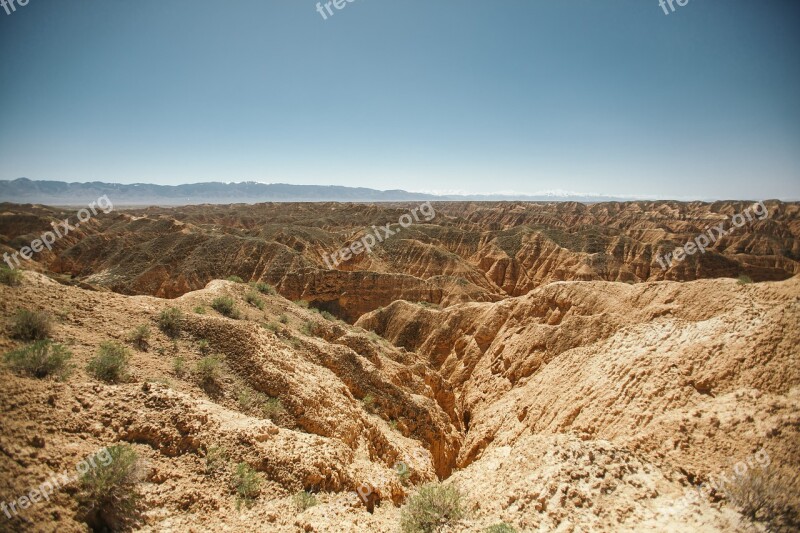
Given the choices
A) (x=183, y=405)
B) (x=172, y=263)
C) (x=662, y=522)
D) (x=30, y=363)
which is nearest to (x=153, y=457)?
(x=183, y=405)

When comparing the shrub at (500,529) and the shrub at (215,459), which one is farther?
the shrub at (215,459)

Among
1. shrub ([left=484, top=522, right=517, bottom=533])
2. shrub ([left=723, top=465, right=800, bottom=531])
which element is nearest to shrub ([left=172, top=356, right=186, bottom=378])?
shrub ([left=484, top=522, right=517, bottom=533])

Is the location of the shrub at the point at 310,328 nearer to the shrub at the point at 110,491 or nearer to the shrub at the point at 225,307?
the shrub at the point at 225,307

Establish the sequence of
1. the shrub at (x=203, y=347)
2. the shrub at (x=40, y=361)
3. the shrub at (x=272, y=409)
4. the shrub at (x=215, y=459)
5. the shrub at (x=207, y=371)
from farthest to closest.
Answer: the shrub at (x=203, y=347) → the shrub at (x=272, y=409) → the shrub at (x=207, y=371) → the shrub at (x=215, y=459) → the shrub at (x=40, y=361)

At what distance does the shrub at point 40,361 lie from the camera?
6688mm

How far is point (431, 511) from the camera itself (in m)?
7.81

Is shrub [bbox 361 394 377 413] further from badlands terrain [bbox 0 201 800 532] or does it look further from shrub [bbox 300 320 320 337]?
shrub [bbox 300 320 320 337]

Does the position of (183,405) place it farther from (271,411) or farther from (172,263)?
(172,263)

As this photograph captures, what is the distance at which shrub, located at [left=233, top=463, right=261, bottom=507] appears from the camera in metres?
6.98

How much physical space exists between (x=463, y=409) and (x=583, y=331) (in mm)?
7411

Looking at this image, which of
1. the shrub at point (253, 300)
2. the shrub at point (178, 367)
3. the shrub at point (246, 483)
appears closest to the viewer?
the shrub at point (246, 483)

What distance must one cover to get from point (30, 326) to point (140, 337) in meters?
2.34

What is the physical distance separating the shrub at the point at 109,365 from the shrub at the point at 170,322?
2180 millimetres

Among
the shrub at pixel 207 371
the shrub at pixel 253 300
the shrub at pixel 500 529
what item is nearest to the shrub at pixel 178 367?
the shrub at pixel 207 371
